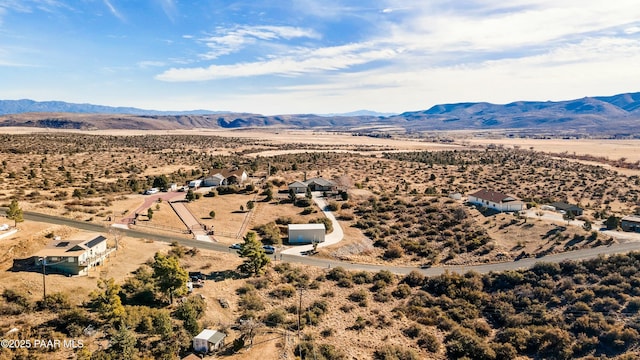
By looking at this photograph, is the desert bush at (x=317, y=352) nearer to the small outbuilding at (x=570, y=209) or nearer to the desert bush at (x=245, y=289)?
the desert bush at (x=245, y=289)

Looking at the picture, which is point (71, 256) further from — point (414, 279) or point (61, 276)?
point (414, 279)

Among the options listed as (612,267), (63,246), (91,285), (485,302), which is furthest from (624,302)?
(63,246)

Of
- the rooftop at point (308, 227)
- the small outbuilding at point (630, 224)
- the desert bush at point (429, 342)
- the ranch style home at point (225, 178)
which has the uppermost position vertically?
the ranch style home at point (225, 178)

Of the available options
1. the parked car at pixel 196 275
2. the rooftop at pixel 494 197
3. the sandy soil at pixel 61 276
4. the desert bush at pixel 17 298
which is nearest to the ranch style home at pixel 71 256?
the sandy soil at pixel 61 276

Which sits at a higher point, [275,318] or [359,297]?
[275,318]

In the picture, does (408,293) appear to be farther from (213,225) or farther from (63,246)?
(63,246)

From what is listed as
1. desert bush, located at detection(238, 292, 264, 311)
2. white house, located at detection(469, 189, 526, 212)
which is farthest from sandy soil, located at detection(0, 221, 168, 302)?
white house, located at detection(469, 189, 526, 212)

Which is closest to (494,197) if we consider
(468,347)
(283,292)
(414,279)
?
(414,279)
